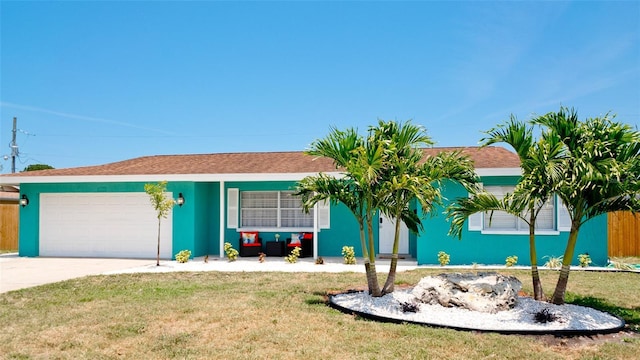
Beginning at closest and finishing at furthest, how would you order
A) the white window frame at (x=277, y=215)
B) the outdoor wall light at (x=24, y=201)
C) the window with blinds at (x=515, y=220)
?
the window with blinds at (x=515, y=220) → the white window frame at (x=277, y=215) → the outdoor wall light at (x=24, y=201)

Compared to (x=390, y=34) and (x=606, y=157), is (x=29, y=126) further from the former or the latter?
(x=606, y=157)

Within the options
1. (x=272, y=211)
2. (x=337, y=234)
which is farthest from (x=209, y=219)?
(x=337, y=234)

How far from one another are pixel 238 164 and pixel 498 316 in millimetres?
11985

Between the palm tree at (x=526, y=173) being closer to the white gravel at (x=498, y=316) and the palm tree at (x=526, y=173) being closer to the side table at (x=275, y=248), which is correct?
the white gravel at (x=498, y=316)

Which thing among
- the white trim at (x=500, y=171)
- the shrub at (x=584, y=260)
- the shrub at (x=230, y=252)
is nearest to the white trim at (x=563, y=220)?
the shrub at (x=584, y=260)

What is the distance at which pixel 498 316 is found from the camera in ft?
23.4

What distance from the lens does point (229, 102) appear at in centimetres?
2611

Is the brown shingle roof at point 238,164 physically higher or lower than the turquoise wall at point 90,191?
higher

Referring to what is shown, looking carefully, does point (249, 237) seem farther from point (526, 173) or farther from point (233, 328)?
point (526, 173)

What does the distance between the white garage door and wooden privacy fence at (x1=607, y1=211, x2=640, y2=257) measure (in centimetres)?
1500

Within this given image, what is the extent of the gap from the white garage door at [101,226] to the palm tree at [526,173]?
1081cm

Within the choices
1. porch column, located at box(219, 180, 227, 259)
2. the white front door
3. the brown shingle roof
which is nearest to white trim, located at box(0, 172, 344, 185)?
the brown shingle roof

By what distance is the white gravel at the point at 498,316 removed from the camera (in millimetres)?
6609

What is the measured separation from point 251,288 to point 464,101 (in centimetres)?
1499
